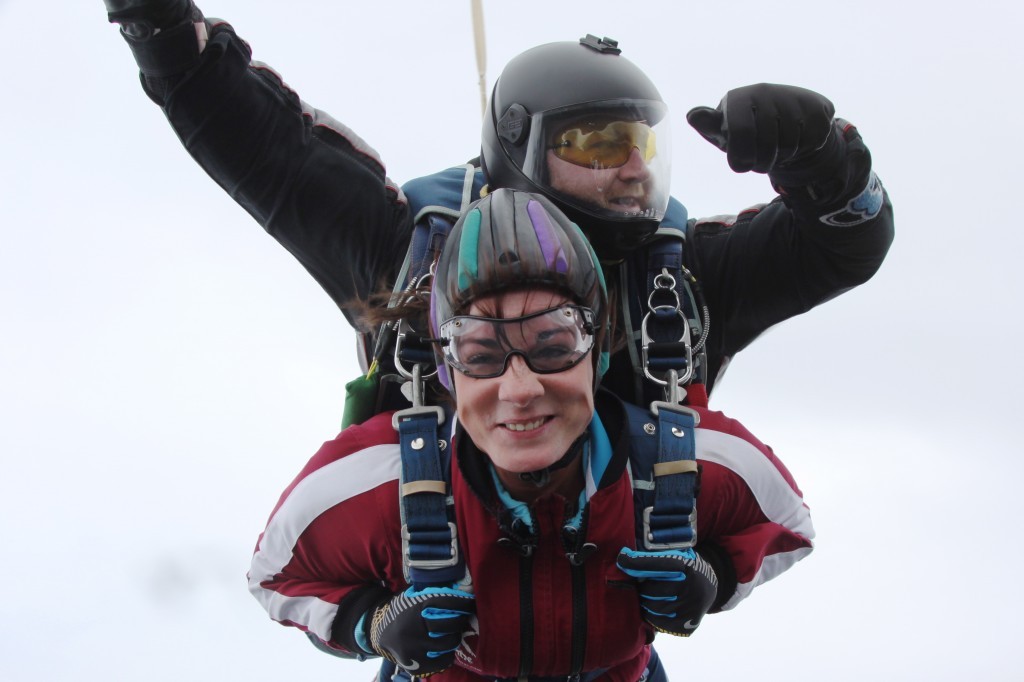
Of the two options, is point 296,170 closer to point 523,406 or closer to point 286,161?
point 286,161

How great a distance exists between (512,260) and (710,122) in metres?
0.54

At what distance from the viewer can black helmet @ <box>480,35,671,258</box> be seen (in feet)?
8.84

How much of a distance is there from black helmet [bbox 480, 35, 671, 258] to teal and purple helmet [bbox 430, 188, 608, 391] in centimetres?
37

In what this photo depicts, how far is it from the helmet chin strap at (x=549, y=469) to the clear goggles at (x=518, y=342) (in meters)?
0.17

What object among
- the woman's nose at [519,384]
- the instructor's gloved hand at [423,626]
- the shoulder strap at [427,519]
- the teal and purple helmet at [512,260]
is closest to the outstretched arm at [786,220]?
the teal and purple helmet at [512,260]

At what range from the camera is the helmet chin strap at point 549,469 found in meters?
2.23

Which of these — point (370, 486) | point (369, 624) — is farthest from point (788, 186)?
point (369, 624)

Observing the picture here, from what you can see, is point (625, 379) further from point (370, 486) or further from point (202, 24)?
point (202, 24)

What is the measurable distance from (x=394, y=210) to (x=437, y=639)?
42.9 inches

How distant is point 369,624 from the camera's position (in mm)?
2320

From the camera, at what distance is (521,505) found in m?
2.25

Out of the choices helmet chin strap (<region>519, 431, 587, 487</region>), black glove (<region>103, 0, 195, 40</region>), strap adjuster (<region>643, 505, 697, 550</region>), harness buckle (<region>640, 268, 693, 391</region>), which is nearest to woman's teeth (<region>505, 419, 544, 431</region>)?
helmet chin strap (<region>519, 431, 587, 487</region>)

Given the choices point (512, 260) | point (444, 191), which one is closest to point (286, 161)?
point (444, 191)

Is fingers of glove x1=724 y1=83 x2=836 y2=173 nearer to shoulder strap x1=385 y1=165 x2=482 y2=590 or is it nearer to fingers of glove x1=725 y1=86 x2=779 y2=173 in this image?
fingers of glove x1=725 y1=86 x2=779 y2=173
